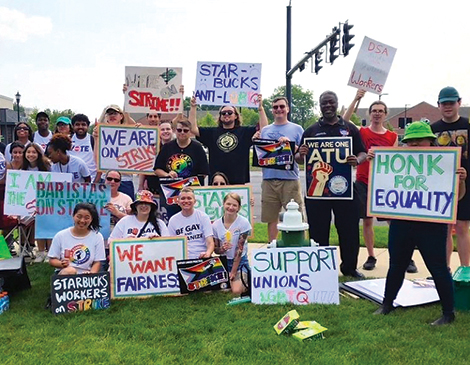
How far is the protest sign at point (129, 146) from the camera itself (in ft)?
22.8

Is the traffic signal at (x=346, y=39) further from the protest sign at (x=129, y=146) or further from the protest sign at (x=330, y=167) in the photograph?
the protest sign at (x=330, y=167)

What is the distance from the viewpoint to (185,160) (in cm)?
633

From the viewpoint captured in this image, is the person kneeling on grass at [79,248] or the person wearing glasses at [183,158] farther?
the person wearing glasses at [183,158]

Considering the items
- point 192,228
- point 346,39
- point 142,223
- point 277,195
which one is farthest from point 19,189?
point 346,39

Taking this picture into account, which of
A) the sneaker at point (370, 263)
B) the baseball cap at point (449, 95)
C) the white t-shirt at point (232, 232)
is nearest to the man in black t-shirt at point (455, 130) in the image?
the baseball cap at point (449, 95)

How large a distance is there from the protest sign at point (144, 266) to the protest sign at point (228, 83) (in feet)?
8.53

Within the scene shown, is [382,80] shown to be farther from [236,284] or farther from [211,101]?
[236,284]

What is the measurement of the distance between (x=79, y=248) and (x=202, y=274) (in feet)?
4.08

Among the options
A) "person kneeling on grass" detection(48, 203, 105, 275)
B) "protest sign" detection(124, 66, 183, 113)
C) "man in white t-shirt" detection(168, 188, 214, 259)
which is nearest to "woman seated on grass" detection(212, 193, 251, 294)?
"man in white t-shirt" detection(168, 188, 214, 259)

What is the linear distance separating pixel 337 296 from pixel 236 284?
3.48 feet

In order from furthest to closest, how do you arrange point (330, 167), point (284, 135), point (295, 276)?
point (284, 135) → point (330, 167) → point (295, 276)

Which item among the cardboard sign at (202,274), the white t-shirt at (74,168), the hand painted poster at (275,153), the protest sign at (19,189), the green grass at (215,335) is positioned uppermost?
the hand painted poster at (275,153)

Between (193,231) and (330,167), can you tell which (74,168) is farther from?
(330,167)

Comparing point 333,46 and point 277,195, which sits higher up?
point 333,46
